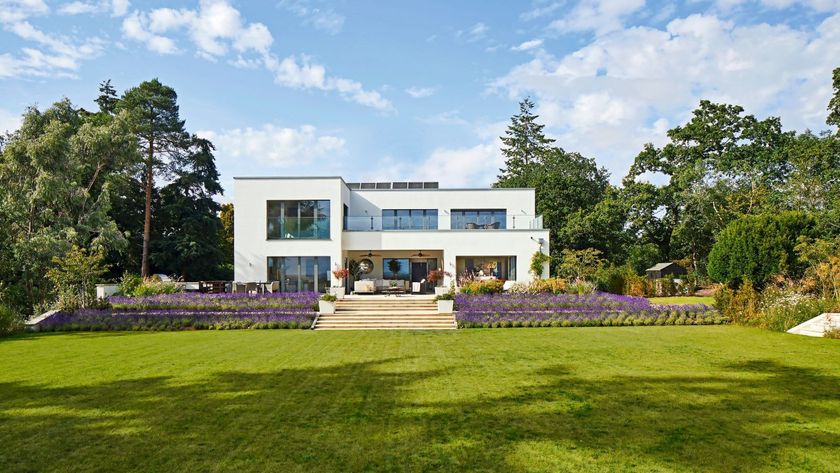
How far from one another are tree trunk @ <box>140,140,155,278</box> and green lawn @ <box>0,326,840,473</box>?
21.2 m

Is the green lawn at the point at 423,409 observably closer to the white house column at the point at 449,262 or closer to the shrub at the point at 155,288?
the shrub at the point at 155,288

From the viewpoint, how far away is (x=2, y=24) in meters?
14.5

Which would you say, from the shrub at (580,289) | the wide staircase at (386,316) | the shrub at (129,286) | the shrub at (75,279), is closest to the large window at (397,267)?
the wide staircase at (386,316)

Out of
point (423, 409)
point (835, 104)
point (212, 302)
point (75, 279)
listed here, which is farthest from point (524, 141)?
point (423, 409)

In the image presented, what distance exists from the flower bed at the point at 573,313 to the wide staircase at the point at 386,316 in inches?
35.1

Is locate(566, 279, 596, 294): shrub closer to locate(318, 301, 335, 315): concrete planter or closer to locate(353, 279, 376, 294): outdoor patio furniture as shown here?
locate(353, 279, 376, 294): outdoor patio furniture

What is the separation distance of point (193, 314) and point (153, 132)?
20165 millimetres

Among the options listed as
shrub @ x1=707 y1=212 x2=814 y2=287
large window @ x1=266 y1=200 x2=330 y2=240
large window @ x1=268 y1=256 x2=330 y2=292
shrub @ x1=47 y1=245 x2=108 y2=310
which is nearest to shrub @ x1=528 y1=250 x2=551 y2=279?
shrub @ x1=707 y1=212 x2=814 y2=287

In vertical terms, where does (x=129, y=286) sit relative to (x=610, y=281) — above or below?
above

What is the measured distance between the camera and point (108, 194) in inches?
984

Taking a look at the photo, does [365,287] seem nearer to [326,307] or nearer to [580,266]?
[326,307]

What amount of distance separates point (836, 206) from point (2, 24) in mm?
35579

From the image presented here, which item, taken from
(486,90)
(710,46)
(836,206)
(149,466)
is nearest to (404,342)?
(149,466)

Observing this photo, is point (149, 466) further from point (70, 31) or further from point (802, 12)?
point (802, 12)
